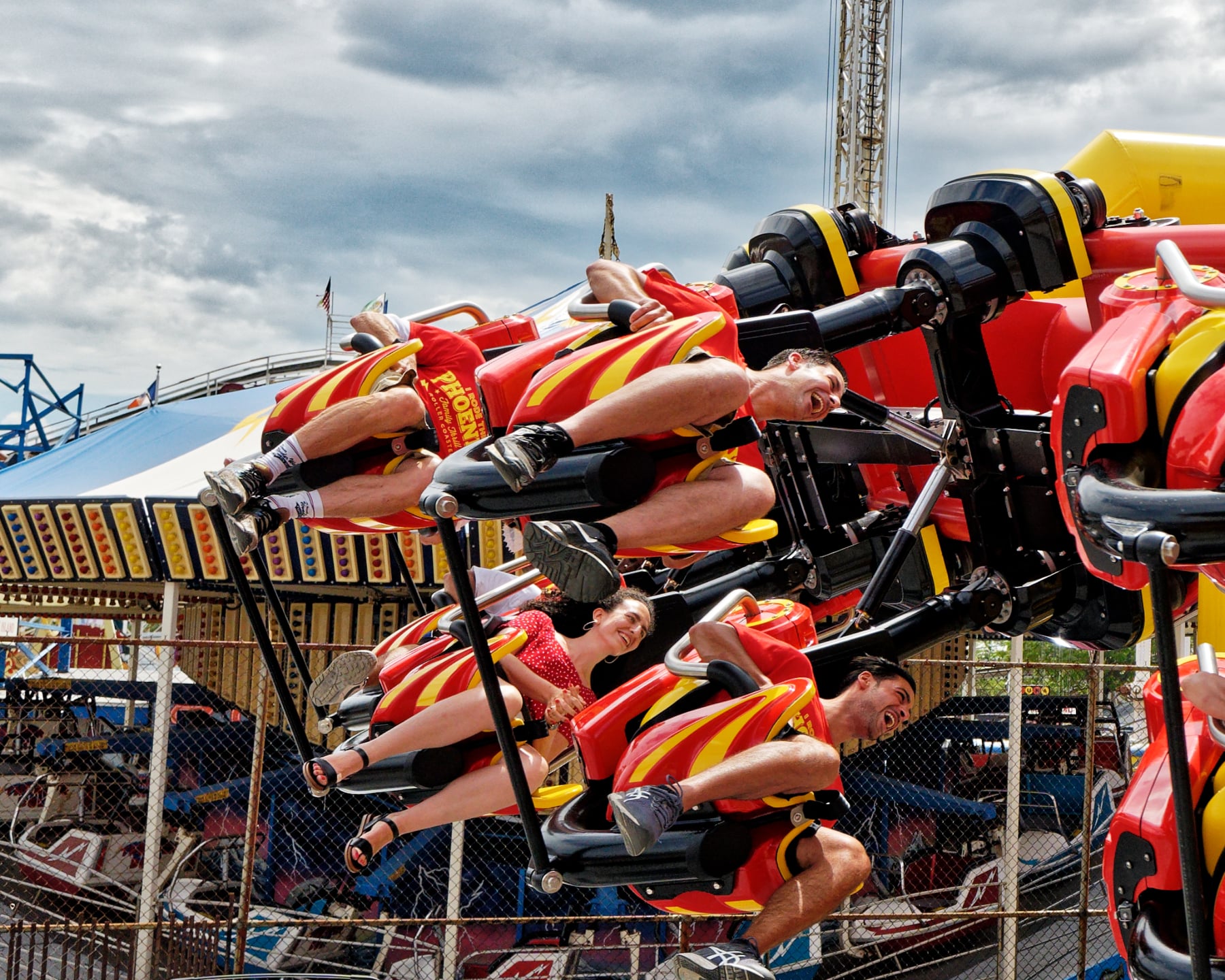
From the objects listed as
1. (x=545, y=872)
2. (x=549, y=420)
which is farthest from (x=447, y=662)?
(x=549, y=420)

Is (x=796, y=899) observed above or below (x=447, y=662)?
below

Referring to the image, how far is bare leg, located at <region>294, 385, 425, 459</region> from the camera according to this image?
3.58 m

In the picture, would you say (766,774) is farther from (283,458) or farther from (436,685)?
(283,458)

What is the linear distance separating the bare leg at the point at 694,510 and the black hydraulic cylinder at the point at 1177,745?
3.11 ft

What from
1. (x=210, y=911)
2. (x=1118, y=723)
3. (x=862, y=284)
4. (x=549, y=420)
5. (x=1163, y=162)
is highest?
(x=1163, y=162)

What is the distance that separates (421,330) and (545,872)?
1554mm

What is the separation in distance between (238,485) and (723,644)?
1.27 meters

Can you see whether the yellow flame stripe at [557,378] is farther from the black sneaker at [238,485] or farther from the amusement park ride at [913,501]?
the black sneaker at [238,485]

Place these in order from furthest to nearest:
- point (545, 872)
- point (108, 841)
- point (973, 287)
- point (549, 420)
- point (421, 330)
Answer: point (108, 841) → point (421, 330) → point (973, 287) → point (545, 872) → point (549, 420)

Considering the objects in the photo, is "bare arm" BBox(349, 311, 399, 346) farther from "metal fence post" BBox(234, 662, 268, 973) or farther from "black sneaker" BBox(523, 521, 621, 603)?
"metal fence post" BBox(234, 662, 268, 973)

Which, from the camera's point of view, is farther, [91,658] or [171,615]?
[91,658]

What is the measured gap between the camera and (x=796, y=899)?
3139 millimetres

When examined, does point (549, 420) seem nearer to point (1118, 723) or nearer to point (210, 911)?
point (210, 911)

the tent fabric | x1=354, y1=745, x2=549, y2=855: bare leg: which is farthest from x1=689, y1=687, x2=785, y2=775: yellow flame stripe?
the tent fabric
